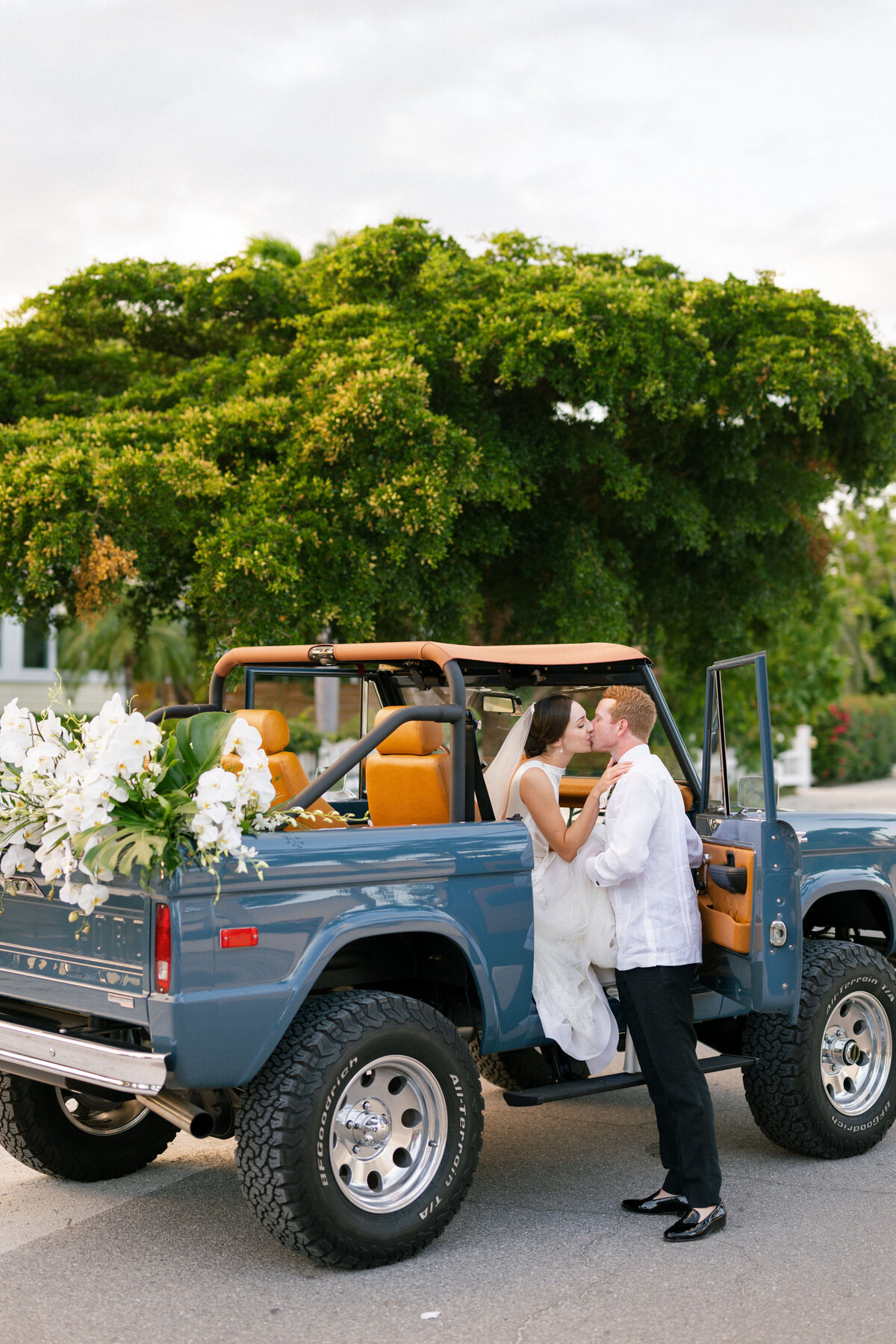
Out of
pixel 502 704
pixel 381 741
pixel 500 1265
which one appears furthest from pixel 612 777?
pixel 500 1265

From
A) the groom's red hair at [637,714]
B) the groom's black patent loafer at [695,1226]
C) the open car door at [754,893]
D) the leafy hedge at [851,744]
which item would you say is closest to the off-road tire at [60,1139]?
the groom's black patent loafer at [695,1226]

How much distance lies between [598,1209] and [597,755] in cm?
239

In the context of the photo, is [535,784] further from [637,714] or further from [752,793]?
[752,793]

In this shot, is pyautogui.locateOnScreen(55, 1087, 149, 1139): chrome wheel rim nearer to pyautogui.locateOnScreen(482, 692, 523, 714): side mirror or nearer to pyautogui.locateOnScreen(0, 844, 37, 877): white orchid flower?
pyautogui.locateOnScreen(0, 844, 37, 877): white orchid flower

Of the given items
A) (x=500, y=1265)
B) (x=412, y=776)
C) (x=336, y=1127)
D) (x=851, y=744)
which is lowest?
(x=500, y=1265)

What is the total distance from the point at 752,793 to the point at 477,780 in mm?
1054

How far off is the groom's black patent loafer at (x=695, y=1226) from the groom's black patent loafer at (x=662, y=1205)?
191 mm

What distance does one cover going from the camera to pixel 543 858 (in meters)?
5.27

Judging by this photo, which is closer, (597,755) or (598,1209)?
(598,1209)

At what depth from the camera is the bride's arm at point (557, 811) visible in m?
4.95

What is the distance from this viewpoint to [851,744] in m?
35.0

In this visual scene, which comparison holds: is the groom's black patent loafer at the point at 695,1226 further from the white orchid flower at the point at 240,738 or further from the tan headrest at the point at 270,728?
the tan headrest at the point at 270,728

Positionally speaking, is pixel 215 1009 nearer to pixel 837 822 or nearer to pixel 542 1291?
pixel 542 1291

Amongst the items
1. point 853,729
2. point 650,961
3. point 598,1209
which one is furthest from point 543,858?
point 853,729
